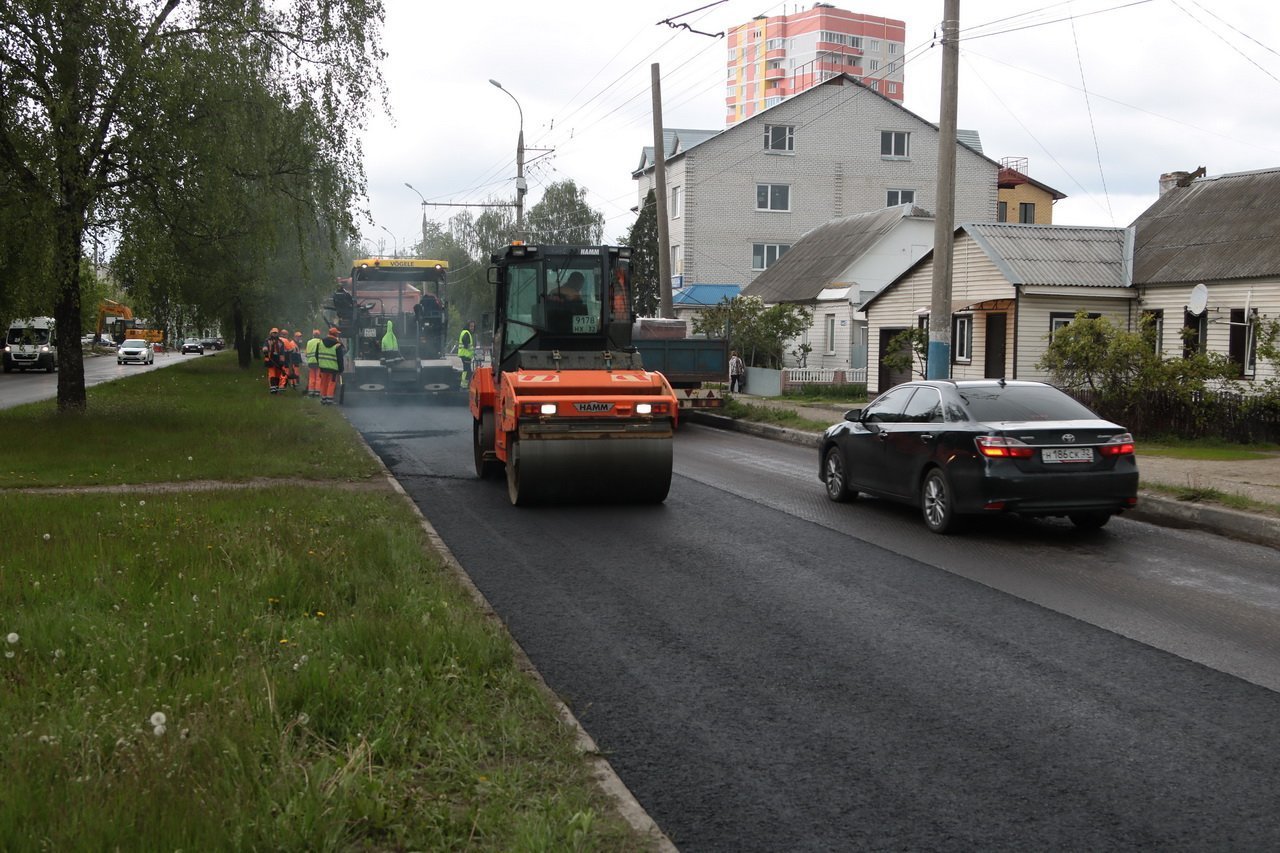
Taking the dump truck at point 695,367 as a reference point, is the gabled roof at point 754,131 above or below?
above

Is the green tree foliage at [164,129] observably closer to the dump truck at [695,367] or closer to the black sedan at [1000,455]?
the dump truck at [695,367]

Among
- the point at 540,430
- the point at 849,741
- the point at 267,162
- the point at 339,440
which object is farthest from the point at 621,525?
the point at 267,162

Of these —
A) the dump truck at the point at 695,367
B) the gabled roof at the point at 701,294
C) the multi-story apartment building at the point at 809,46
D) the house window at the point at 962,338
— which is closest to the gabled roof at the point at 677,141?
the gabled roof at the point at 701,294

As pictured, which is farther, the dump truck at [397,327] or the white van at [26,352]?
the white van at [26,352]

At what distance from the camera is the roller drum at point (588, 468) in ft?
41.2

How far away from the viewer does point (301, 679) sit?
17.4 feet

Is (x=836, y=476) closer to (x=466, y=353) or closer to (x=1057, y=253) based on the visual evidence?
(x=1057, y=253)

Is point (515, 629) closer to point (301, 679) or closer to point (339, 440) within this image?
point (301, 679)

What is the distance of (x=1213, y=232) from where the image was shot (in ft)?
93.6

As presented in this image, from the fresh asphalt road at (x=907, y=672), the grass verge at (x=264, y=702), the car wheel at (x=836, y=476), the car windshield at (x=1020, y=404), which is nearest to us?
the grass verge at (x=264, y=702)

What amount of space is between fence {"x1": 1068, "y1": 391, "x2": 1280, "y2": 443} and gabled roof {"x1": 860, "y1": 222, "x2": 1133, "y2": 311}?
752 cm

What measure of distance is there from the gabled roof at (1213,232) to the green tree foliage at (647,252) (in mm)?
30340

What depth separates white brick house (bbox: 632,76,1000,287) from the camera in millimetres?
56094

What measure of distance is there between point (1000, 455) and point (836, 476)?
3065 mm
